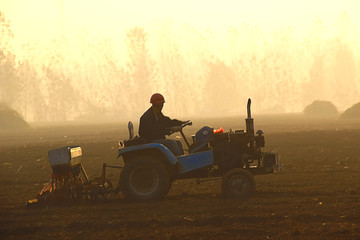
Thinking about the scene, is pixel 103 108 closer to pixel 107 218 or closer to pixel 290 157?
pixel 290 157

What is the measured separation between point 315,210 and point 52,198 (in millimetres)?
5378

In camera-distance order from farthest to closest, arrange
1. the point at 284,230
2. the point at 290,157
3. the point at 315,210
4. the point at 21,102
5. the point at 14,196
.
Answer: the point at 21,102
the point at 290,157
the point at 14,196
the point at 315,210
the point at 284,230

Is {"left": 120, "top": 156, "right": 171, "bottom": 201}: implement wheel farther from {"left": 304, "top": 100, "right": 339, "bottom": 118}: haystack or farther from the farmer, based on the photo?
{"left": 304, "top": 100, "right": 339, "bottom": 118}: haystack

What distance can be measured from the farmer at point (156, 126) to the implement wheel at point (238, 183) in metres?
1.16

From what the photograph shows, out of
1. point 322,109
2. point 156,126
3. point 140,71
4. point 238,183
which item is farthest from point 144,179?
point 140,71

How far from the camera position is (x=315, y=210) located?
1046cm

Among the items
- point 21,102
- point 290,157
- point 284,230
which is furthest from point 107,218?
point 21,102

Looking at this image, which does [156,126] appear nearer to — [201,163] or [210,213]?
[201,163]

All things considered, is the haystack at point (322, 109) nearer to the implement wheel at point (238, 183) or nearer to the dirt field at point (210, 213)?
the dirt field at point (210, 213)

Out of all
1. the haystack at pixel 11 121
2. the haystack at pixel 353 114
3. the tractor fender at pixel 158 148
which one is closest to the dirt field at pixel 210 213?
the tractor fender at pixel 158 148

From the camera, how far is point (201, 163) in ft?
39.4

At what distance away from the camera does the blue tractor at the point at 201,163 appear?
39.2 ft

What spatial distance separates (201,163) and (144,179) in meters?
1.25

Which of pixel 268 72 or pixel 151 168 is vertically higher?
pixel 268 72
